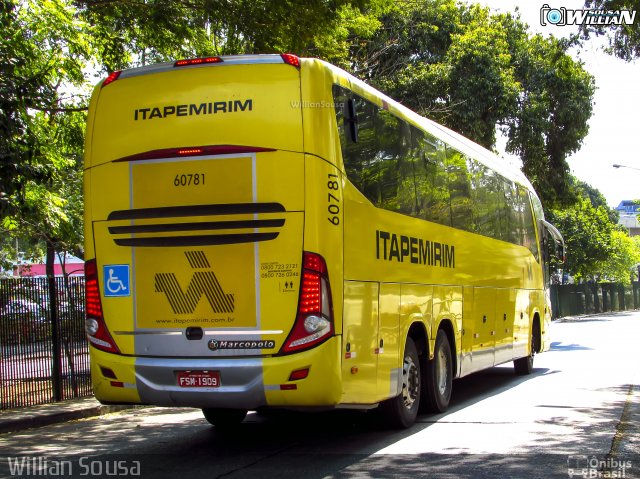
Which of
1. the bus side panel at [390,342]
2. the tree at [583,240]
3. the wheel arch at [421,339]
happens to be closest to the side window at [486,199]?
the wheel arch at [421,339]

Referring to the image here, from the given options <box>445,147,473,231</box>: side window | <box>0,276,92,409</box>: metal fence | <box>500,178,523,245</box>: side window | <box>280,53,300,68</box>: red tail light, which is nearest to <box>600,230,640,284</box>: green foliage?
<box>500,178,523,245</box>: side window

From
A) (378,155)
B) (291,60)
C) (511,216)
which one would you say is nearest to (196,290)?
(291,60)

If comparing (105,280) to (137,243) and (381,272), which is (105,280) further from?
(381,272)

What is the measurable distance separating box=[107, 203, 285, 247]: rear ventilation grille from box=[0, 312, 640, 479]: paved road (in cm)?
210

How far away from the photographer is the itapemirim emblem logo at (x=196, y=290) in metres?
7.53

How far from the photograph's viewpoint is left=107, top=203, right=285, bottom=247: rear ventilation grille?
294 inches

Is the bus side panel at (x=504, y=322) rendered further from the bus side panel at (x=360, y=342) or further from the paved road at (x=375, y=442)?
the bus side panel at (x=360, y=342)

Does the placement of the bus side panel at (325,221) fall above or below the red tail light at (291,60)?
below

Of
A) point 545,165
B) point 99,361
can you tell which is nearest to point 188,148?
point 99,361

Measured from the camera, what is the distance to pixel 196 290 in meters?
7.60

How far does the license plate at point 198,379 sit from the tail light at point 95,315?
2.86 feet

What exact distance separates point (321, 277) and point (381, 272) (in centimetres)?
145

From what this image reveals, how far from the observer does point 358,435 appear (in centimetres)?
931

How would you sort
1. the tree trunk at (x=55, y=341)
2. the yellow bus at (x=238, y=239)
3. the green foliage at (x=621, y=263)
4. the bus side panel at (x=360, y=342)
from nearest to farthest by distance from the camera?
the yellow bus at (x=238, y=239) → the bus side panel at (x=360, y=342) → the tree trunk at (x=55, y=341) → the green foliage at (x=621, y=263)
